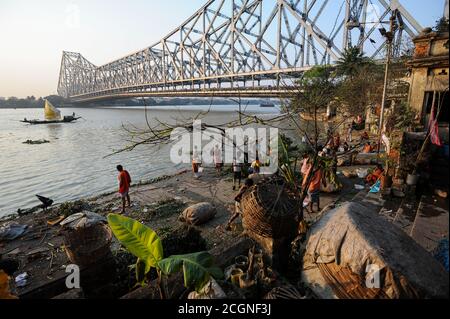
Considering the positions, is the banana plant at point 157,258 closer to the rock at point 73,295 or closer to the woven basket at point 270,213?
the rock at point 73,295

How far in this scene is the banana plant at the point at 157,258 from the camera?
177cm

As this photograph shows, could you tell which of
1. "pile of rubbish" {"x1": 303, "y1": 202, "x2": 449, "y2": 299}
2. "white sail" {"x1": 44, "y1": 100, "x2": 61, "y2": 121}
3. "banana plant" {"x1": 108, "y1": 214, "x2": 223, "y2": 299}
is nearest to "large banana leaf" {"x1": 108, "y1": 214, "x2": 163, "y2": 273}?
Answer: "banana plant" {"x1": 108, "y1": 214, "x2": 223, "y2": 299}

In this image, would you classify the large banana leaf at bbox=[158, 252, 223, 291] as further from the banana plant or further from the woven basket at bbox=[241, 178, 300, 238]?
the woven basket at bbox=[241, 178, 300, 238]

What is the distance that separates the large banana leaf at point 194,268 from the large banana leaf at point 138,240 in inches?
10.2

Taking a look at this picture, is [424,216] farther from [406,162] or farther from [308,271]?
[308,271]

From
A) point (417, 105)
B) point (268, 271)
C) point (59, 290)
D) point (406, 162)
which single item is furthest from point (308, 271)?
point (417, 105)

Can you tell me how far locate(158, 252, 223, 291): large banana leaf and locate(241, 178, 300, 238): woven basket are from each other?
60cm

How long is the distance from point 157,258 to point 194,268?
45cm

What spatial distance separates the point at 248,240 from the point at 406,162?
4.38m

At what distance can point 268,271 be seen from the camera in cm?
208

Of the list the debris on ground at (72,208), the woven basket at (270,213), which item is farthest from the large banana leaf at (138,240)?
the debris on ground at (72,208)

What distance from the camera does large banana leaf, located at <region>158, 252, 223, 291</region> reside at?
1739 millimetres

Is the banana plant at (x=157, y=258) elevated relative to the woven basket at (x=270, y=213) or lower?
lower

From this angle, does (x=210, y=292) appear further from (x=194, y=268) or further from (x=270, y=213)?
(x=270, y=213)
